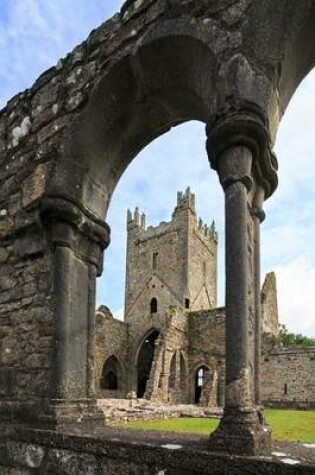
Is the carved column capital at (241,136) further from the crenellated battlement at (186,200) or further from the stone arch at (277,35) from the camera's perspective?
the crenellated battlement at (186,200)

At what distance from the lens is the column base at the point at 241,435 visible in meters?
2.28

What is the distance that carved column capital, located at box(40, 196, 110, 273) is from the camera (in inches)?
144

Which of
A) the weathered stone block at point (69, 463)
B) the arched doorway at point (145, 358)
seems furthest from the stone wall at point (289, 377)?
the weathered stone block at point (69, 463)

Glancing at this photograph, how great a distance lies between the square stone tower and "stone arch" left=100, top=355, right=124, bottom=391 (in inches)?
261

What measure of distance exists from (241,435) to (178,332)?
23.2 m

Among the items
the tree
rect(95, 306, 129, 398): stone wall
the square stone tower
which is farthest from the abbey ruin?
the tree

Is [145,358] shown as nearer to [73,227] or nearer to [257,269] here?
[73,227]

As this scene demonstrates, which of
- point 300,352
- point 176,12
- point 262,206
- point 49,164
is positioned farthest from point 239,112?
point 300,352

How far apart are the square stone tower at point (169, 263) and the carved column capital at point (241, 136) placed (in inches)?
1315

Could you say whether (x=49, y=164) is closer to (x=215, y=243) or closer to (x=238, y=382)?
(x=238, y=382)

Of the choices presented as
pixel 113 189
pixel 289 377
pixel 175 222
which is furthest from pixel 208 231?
pixel 113 189

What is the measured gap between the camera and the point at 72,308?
362 cm

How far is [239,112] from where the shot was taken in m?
2.74

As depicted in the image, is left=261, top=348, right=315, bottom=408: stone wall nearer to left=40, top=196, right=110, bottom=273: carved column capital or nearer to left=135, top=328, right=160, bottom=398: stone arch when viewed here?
left=135, top=328, right=160, bottom=398: stone arch
